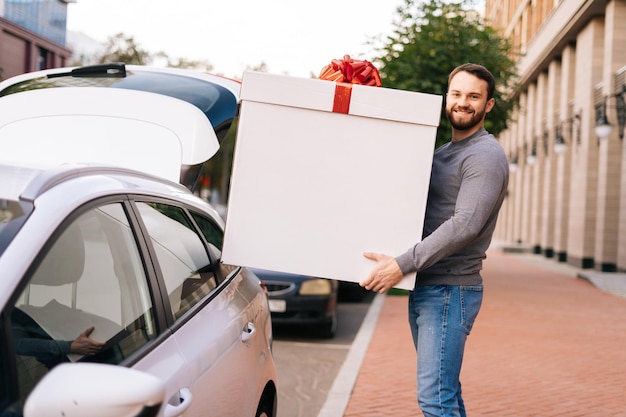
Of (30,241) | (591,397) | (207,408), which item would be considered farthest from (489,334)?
(30,241)

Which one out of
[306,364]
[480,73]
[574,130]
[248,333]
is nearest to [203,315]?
[248,333]

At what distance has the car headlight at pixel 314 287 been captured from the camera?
9594mm

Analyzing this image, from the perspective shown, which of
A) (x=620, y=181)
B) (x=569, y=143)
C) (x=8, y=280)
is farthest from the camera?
(x=569, y=143)

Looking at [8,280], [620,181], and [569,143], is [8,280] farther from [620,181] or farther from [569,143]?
[569,143]

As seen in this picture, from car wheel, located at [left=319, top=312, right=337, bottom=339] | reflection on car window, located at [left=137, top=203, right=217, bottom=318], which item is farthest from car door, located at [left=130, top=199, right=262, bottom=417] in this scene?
car wheel, located at [left=319, top=312, right=337, bottom=339]

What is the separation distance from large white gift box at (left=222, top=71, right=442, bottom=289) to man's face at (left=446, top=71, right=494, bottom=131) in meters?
0.48

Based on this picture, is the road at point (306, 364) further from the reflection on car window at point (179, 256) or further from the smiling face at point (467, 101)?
the smiling face at point (467, 101)

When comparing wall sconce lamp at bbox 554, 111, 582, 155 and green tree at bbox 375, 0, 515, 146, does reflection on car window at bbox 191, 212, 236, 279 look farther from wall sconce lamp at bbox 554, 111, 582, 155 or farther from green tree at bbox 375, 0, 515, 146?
wall sconce lamp at bbox 554, 111, 582, 155

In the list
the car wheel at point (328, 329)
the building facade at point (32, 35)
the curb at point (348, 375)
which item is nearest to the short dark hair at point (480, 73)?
the curb at point (348, 375)

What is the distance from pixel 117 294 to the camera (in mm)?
2535

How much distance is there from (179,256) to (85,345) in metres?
0.91

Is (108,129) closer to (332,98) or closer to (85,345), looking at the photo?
(332,98)

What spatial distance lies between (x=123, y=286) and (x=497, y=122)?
18.2 m

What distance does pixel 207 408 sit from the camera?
8.47 ft
